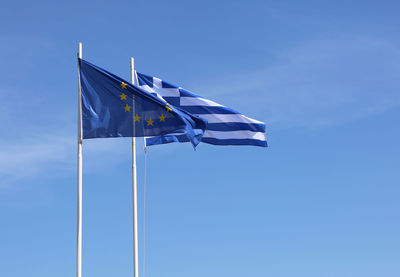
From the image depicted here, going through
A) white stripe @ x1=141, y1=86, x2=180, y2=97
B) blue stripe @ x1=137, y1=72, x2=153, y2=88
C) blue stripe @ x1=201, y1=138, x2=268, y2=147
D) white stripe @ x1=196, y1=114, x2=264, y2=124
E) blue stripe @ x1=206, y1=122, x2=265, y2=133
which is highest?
blue stripe @ x1=137, y1=72, x2=153, y2=88

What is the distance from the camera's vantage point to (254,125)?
39.8m

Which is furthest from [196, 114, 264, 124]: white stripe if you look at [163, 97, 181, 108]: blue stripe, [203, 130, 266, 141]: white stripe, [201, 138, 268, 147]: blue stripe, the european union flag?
the european union flag

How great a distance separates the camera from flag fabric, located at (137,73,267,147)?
39.4 meters

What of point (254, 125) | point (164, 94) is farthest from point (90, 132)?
point (254, 125)

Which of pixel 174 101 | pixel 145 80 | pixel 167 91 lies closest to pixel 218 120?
pixel 174 101

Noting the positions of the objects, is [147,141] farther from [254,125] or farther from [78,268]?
[78,268]

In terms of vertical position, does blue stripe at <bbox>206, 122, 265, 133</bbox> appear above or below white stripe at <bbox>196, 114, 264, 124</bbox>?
below

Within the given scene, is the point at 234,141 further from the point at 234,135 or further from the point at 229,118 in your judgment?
the point at 229,118

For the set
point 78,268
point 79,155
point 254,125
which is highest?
point 254,125

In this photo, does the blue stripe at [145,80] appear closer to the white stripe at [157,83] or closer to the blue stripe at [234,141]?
the white stripe at [157,83]

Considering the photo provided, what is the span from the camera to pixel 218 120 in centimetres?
3978

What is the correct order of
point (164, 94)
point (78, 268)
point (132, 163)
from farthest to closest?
point (164, 94) → point (132, 163) → point (78, 268)

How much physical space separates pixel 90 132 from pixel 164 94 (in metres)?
8.08

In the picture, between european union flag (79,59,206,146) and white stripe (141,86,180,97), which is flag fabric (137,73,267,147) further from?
european union flag (79,59,206,146)
